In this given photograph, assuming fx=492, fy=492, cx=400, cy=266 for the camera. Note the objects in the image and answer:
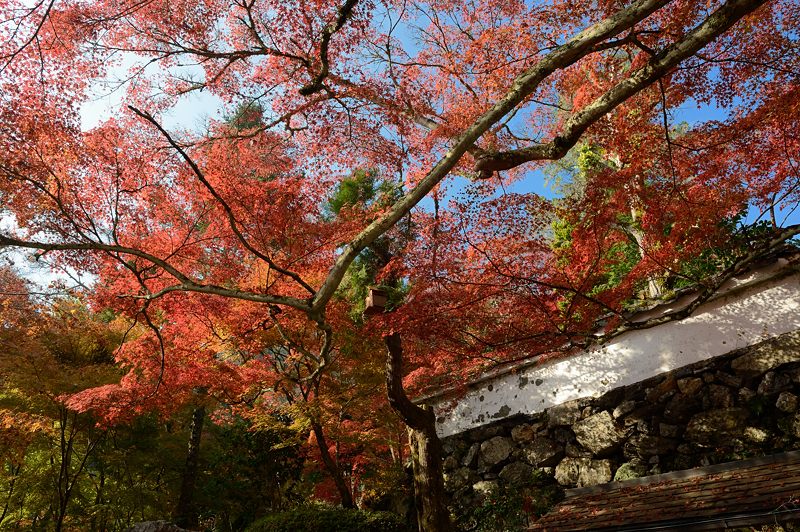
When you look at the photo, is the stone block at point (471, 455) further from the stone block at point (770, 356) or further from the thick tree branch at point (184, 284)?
the thick tree branch at point (184, 284)

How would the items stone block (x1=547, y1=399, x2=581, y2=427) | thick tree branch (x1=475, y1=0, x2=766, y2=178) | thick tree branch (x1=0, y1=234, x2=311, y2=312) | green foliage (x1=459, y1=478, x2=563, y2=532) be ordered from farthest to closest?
stone block (x1=547, y1=399, x2=581, y2=427), green foliage (x1=459, y1=478, x2=563, y2=532), thick tree branch (x1=0, y1=234, x2=311, y2=312), thick tree branch (x1=475, y1=0, x2=766, y2=178)

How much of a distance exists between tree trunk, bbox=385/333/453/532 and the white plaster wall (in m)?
2.53

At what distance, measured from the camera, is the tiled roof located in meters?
3.18

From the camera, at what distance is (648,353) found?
7.84 meters

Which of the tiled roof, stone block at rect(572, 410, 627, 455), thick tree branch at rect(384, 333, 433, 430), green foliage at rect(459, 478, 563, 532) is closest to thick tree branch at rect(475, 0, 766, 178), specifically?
the tiled roof

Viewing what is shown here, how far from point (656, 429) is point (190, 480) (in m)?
9.75

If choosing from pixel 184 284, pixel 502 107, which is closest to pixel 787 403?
pixel 502 107

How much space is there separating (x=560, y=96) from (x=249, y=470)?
13.0 metres

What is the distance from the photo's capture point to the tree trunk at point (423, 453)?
22.5 feet

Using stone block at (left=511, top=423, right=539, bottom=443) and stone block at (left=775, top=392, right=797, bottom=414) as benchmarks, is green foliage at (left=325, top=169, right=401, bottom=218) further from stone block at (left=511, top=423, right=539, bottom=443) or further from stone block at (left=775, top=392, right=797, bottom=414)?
stone block at (left=775, top=392, right=797, bottom=414)

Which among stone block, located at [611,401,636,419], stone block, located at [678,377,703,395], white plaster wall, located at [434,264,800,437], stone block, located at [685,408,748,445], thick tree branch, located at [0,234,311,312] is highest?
thick tree branch, located at [0,234,311,312]

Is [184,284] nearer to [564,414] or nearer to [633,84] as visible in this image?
[633,84]

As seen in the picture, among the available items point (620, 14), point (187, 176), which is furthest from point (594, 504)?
point (187, 176)

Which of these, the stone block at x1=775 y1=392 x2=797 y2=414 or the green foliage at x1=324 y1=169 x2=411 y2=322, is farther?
the green foliage at x1=324 y1=169 x2=411 y2=322
